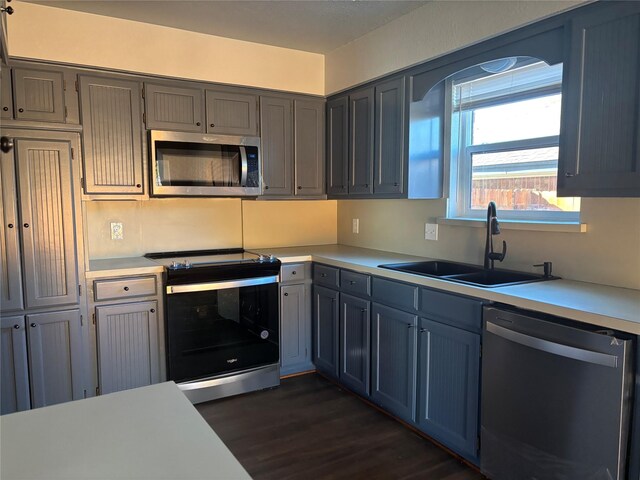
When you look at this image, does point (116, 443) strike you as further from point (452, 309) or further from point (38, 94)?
point (38, 94)

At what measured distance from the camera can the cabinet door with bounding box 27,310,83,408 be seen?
102 inches

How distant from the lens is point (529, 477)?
190 centimetres

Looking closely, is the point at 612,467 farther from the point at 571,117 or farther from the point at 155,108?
the point at 155,108

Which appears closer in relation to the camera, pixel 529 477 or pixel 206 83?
pixel 529 477

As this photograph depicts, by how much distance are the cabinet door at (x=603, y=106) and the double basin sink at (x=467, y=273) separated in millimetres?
561

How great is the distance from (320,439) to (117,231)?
196 centimetres

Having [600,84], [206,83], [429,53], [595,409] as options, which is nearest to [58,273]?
[206,83]

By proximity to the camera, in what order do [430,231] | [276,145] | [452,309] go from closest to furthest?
1. [452,309]
2. [430,231]
3. [276,145]

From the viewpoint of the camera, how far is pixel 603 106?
186 centimetres

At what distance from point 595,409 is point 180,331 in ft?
7.47

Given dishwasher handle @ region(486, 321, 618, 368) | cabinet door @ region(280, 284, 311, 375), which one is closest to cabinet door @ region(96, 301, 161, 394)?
cabinet door @ region(280, 284, 311, 375)

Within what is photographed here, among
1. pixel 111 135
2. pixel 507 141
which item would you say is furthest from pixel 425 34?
pixel 111 135

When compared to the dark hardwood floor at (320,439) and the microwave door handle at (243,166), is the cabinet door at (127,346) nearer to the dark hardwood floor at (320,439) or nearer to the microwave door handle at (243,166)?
the dark hardwood floor at (320,439)

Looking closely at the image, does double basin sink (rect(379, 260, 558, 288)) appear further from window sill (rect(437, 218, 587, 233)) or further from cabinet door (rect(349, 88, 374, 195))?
cabinet door (rect(349, 88, 374, 195))
